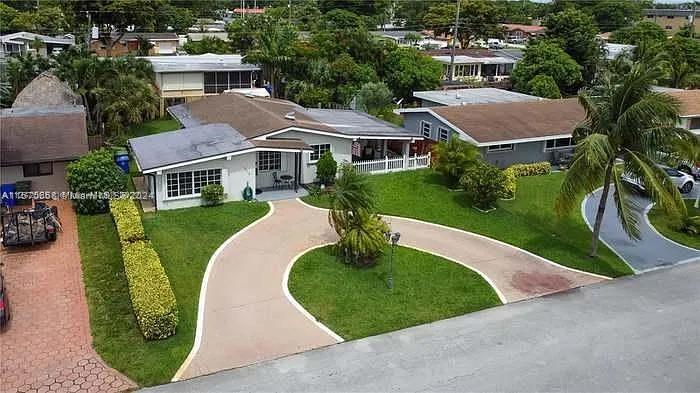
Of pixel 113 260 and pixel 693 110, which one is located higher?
pixel 693 110

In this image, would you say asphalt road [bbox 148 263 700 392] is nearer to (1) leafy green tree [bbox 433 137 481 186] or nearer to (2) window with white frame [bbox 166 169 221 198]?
(1) leafy green tree [bbox 433 137 481 186]

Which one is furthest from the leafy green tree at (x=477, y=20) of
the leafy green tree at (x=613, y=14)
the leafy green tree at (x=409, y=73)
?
the leafy green tree at (x=409, y=73)

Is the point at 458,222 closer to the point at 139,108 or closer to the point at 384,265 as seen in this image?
the point at 384,265

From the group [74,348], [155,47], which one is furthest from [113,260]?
[155,47]

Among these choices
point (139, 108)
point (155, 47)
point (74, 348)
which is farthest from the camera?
point (155, 47)

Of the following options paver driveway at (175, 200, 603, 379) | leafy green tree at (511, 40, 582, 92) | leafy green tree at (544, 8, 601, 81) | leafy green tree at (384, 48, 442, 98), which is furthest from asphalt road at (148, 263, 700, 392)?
leafy green tree at (544, 8, 601, 81)

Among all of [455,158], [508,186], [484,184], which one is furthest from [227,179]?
[508,186]
